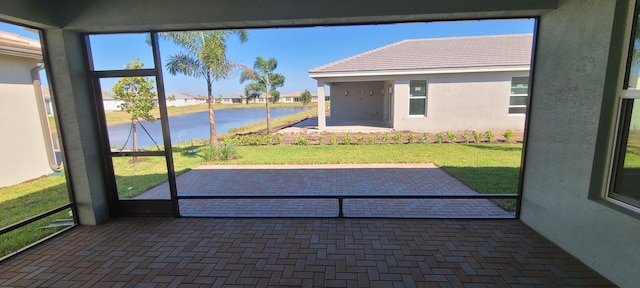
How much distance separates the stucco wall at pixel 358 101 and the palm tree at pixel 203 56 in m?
9.36

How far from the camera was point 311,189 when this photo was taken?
565 cm

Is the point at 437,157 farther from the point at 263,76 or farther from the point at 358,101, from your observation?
the point at 263,76

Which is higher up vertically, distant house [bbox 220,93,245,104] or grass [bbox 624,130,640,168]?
distant house [bbox 220,93,245,104]

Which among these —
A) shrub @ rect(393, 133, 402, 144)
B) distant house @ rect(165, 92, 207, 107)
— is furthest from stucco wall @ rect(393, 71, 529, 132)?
distant house @ rect(165, 92, 207, 107)

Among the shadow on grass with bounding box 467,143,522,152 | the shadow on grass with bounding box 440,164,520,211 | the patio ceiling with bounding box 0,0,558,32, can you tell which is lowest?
the shadow on grass with bounding box 440,164,520,211

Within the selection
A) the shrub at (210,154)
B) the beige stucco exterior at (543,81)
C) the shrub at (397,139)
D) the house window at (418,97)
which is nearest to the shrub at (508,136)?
the house window at (418,97)

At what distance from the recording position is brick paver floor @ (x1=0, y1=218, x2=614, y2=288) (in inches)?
108

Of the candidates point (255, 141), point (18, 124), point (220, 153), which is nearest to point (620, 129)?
point (220, 153)

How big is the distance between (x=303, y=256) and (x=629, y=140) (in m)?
3.38

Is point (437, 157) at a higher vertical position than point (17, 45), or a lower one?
lower

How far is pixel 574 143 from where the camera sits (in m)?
3.04

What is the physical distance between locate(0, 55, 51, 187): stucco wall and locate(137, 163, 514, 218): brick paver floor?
2.91 m

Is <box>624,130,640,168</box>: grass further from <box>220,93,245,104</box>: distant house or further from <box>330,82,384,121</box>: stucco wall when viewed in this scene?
<box>330,82,384,121</box>: stucco wall

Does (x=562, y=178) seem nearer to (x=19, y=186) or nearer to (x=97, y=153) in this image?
(x=97, y=153)
